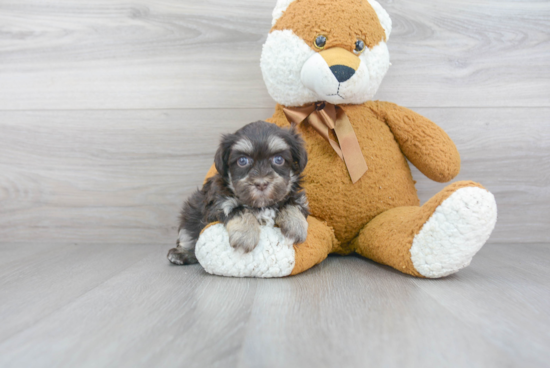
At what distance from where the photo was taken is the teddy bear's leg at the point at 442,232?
4.09 ft

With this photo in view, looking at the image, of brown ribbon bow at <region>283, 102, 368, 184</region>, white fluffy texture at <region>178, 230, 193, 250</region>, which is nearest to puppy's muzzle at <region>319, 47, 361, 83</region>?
brown ribbon bow at <region>283, 102, 368, 184</region>

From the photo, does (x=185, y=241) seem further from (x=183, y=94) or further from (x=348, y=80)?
(x=348, y=80)

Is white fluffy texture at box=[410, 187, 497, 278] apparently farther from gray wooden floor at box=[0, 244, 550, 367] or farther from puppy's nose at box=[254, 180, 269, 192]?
puppy's nose at box=[254, 180, 269, 192]

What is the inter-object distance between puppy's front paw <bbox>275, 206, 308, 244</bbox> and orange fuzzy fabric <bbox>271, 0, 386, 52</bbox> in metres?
0.68

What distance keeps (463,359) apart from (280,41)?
1311mm

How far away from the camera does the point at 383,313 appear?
1.05m

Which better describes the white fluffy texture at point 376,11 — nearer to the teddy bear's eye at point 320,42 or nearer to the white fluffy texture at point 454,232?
the teddy bear's eye at point 320,42

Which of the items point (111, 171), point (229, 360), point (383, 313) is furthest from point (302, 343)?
point (111, 171)

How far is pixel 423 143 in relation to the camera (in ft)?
5.41

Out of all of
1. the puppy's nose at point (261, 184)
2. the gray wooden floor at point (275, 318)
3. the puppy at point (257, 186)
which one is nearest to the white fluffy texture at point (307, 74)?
the puppy at point (257, 186)

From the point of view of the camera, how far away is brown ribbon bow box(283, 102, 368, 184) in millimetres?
1591

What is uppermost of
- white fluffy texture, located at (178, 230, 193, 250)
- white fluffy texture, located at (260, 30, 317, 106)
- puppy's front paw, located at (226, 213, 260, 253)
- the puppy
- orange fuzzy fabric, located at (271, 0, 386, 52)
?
orange fuzzy fabric, located at (271, 0, 386, 52)

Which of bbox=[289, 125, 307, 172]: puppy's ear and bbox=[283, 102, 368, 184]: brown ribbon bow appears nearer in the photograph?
bbox=[289, 125, 307, 172]: puppy's ear

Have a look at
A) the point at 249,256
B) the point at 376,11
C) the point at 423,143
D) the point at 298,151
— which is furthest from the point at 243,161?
the point at 376,11
